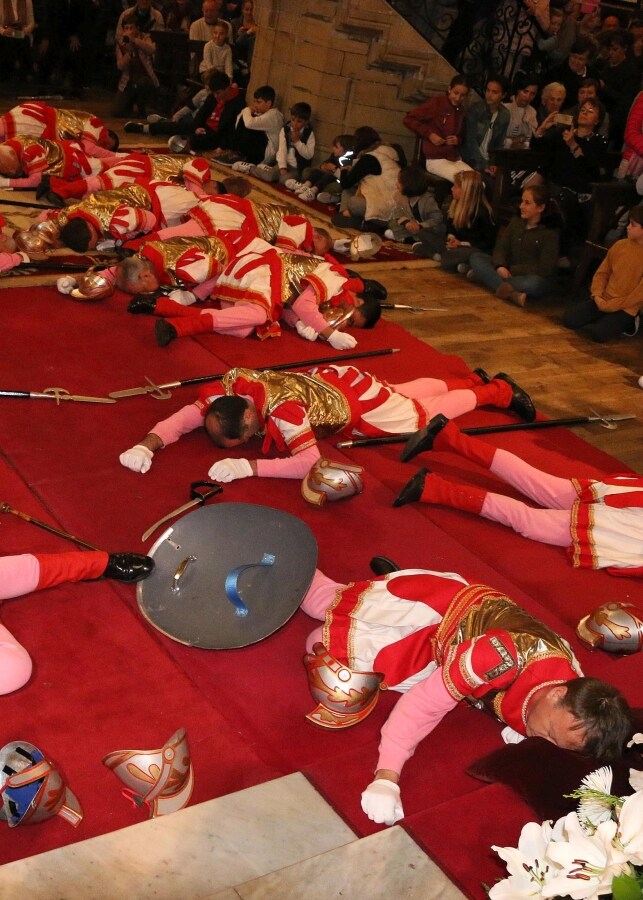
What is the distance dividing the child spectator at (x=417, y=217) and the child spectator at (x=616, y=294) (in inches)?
47.4

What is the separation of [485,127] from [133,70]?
3.80m

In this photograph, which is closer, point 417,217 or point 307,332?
point 307,332

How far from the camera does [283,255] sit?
495 centimetres

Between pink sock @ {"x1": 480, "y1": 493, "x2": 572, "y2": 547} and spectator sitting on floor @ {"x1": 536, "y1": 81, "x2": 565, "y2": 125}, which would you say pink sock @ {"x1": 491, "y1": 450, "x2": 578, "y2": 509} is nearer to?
pink sock @ {"x1": 480, "y1": 493, "x2": 572, "y2": 547}

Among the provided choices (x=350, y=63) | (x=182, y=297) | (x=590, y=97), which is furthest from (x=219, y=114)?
(x=182, y=297)

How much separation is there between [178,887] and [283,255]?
12.0 feet

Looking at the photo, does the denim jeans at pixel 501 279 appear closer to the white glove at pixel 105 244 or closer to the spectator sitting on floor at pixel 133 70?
the white glove at pixel 105 244

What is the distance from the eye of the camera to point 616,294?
223 inches


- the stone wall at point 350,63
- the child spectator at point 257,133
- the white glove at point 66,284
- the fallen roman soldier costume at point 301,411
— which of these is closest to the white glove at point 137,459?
the fallen roman soldier costume at point 301,411

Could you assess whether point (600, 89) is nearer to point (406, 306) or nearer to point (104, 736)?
point (406, 306)

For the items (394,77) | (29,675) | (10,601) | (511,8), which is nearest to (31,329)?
(10,601)

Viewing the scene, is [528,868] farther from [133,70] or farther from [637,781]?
[133,70]

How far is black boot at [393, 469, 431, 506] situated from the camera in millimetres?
3551

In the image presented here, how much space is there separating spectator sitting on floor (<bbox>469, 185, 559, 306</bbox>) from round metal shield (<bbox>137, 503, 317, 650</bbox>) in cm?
356
